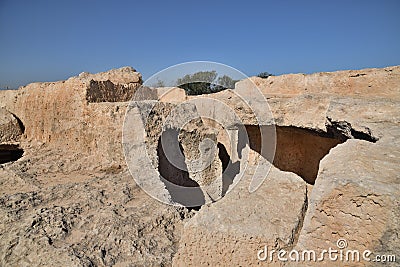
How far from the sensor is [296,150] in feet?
16.8

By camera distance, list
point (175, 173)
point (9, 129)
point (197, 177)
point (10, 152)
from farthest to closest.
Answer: point (10, 152)
point (9, 129)
point (197, 177)
point (175, 173)

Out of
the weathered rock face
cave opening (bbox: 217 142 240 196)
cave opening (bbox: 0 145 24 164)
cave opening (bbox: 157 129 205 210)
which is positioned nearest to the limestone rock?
the weathered rock face

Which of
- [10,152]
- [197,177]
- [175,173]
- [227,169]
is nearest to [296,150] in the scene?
[227,169]

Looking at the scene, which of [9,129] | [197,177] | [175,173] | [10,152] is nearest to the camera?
[175,173]

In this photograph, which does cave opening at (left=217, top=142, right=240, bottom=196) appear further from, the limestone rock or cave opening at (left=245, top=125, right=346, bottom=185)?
the limestone rock

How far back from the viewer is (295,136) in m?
5.01

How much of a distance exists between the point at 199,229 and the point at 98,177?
191 cm

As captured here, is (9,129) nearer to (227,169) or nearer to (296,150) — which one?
(227,169)

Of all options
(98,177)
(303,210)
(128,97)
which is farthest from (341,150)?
(128,97)

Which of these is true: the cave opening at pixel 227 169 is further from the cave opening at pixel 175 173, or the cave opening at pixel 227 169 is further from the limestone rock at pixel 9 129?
the limestone rock at pixel 9 129

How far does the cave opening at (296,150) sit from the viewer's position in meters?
4.85

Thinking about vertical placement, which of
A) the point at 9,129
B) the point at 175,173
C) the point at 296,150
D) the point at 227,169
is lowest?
the point at 227,169

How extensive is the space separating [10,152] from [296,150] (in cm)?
545

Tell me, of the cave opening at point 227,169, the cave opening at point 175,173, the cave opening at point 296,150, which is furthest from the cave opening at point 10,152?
the cave opening at point 296,150
